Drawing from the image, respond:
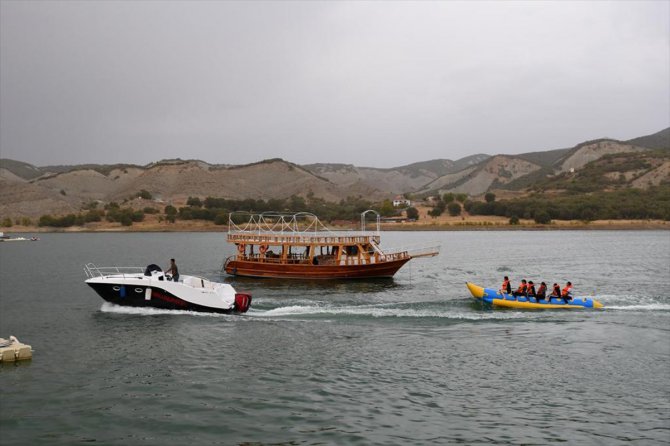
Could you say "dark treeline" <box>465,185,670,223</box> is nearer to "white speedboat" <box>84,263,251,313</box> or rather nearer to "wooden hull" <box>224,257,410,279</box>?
"wooden hull" <box>224,257,410,279</box>

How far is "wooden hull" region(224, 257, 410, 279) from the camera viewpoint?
58219mm

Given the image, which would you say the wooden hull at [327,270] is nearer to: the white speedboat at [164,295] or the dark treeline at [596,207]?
the white speedboat at [164,295]

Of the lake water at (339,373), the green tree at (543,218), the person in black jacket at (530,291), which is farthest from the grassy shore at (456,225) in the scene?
the lake water at (339,373)

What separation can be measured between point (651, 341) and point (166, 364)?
26.2m

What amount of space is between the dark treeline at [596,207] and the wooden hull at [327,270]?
442ft

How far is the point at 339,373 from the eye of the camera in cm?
2606

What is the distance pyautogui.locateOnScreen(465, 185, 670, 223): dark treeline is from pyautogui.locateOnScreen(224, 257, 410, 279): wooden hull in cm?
13460

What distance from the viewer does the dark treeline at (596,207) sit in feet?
584

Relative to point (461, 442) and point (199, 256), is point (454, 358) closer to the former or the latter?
point (461, 442)

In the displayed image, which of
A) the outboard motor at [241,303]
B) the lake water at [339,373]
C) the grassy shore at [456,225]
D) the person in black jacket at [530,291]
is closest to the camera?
the lake water at [339,373]

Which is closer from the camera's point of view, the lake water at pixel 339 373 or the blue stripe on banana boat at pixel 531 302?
the lake water at pixel 339 373

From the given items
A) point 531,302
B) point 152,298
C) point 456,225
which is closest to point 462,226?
point 456,225

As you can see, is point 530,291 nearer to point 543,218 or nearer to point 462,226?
point 462,226

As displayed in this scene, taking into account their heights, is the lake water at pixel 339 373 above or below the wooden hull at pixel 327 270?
below
